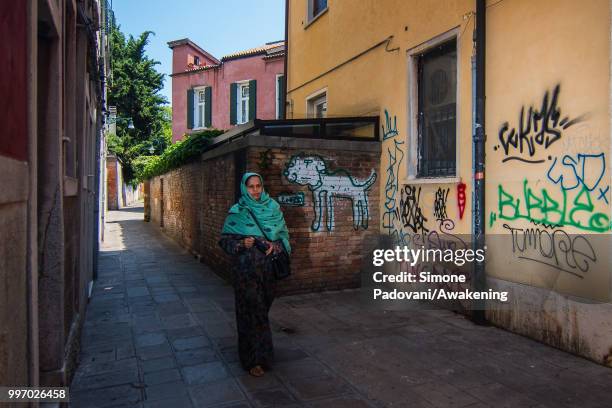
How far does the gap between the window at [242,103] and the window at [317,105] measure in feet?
35.9

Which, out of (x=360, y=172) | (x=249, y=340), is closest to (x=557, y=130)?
(x=360, y=172)

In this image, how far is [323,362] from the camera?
4.09 meters

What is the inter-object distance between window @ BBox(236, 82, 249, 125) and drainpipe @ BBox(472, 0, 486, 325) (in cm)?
1627

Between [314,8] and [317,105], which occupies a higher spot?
[314,8]

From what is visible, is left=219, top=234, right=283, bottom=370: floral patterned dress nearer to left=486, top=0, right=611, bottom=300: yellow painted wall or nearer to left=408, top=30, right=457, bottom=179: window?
left=486, top=0, right=611, bottom=300: yellow painted wall

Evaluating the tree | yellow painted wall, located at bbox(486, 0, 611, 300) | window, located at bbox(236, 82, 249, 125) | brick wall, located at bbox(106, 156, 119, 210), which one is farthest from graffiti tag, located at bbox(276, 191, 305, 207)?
the tree

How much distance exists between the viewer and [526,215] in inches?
189

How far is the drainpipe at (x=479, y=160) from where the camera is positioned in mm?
5289

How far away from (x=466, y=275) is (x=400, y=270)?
1.40 m

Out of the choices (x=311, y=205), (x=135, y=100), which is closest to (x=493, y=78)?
(x=311, y=205)

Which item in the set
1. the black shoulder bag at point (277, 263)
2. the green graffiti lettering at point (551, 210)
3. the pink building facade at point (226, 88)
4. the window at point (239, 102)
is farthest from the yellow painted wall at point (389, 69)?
the window at point (239, 102)

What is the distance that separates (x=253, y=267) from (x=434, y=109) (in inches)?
156

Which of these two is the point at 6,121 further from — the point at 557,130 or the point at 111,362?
the point at 557,130

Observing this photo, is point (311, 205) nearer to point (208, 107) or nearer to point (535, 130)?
point (535, 130)
